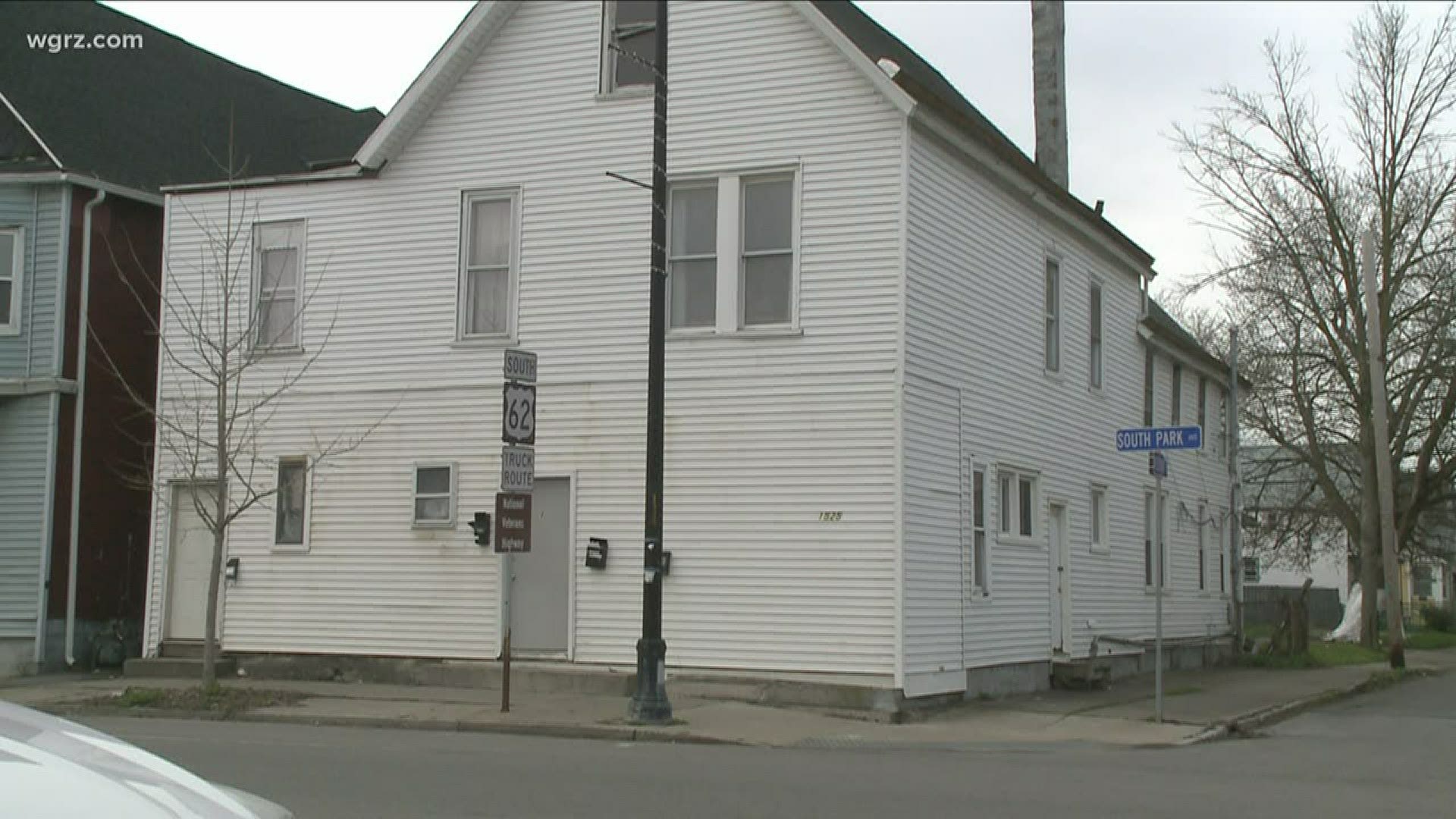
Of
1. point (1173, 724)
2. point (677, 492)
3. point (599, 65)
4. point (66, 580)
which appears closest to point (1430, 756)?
point (1173, 724)

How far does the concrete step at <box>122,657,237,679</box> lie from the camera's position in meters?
20.1

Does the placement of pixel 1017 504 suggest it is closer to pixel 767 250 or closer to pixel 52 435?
pixel 767 250

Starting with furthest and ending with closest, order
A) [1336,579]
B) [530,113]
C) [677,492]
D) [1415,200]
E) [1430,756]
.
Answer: [1336,579]
[1415,200]
[530,113]
[677,492]
[1430,756]

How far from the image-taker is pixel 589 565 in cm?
1852

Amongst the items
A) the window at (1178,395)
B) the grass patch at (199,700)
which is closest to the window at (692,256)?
the grass patch at (199,700)

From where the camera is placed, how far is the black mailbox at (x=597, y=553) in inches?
727

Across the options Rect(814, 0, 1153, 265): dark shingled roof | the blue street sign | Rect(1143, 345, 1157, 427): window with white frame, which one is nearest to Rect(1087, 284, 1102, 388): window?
Rect(814, 0, 1153, 265): dark shingled roof

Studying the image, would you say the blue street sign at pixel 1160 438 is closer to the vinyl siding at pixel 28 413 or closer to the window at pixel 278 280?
the window at pixel 278 280

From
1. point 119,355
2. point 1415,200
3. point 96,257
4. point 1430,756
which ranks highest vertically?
point 1415,200

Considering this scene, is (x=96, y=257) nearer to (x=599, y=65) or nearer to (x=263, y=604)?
(x=263, y=604)

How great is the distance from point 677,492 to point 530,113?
17.5 feet

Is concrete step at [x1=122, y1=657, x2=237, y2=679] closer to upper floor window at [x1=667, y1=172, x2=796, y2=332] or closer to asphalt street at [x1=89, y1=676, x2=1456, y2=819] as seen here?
asphalt street at [x1=89, y1=676, x2=1456, y2=819]

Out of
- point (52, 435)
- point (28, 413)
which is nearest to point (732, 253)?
point (52, 435)

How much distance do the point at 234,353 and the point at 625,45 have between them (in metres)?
6.82
